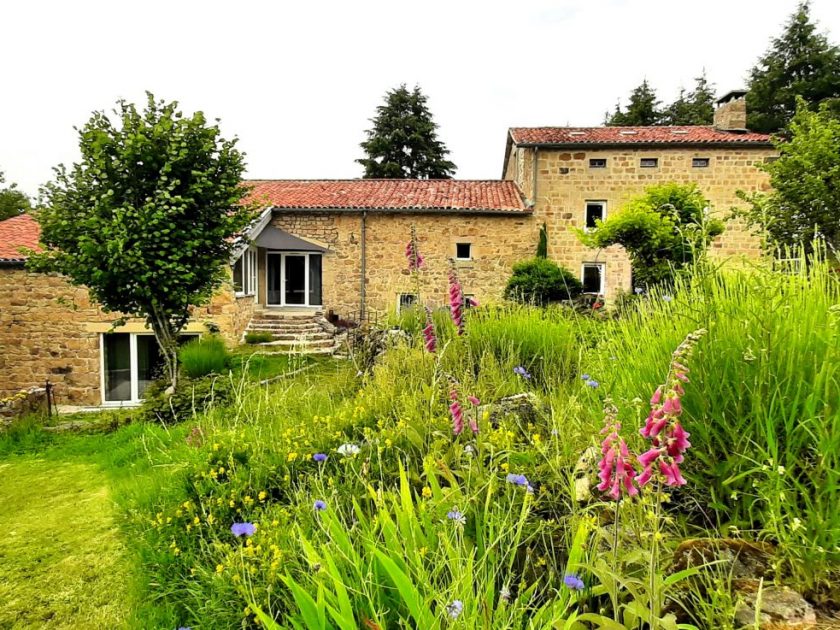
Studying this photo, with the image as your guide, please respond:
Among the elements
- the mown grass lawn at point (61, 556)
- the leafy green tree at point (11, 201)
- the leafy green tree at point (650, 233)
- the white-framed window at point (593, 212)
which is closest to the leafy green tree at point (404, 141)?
the white-framed window at point (593, 212)

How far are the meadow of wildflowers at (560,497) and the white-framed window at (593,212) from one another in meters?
14.6

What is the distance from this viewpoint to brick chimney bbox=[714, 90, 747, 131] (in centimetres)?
1673

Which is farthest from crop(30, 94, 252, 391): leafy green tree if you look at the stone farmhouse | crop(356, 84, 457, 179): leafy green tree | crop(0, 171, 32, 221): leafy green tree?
crop(0, 171, 32, 221): leafy green tree

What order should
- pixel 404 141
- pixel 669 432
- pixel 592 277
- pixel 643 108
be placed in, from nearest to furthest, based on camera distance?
pixel 669 432 < pixel 592 277 < pixel 404 141 < pixel 643 108

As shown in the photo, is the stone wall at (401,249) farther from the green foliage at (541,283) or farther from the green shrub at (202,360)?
the green shrub at (202,360)

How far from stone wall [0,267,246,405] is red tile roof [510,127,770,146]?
40.7ft

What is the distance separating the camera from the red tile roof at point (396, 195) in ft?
52.0

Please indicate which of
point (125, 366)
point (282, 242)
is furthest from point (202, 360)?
point (282, 242)

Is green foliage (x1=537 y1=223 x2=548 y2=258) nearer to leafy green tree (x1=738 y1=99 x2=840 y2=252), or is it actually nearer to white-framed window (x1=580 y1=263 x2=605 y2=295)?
white-framed window (x1=580 y1=263 x2=605 y2=295)

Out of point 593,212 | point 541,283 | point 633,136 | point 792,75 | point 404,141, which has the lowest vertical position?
point 541,283

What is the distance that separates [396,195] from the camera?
16.9 m

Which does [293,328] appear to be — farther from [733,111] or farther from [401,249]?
[733,111]

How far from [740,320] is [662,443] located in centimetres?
123

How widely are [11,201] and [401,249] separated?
90.7 feet
